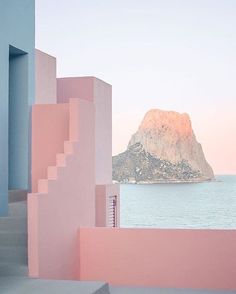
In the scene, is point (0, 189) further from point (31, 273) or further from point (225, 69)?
point (225, 69)

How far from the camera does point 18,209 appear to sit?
11.3 m

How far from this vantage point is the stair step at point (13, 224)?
1029 cm

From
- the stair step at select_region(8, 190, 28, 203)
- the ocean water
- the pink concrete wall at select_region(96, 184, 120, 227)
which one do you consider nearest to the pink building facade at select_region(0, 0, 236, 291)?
the stair step at select_region(8, 190, 28, 203)

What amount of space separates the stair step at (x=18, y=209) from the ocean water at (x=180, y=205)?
59836 mm

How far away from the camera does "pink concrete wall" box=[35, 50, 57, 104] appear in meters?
15.0

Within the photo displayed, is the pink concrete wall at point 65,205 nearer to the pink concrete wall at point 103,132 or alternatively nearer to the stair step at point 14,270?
the stair step at point 14,270

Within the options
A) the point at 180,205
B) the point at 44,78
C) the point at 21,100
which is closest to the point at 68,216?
the point at 21,100

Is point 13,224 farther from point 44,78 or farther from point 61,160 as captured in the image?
point 44,78

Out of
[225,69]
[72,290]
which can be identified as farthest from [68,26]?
[72,290]

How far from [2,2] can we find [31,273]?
520 cm

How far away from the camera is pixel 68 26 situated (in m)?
45.2

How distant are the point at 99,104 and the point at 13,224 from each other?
8.00m

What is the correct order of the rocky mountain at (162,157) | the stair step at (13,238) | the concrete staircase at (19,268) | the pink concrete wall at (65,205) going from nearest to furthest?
the concrete staircase at (19,268)
the pink concrete wall at (65,205)
the stair step at (13,238)
the rocky mountain at (162,157)

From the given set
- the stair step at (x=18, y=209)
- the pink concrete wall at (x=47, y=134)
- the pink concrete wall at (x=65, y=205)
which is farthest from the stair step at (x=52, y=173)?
the pink concrete wall at (x=47, y=134)
